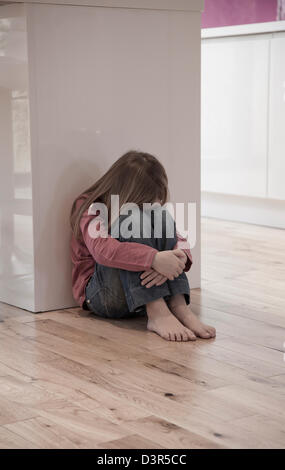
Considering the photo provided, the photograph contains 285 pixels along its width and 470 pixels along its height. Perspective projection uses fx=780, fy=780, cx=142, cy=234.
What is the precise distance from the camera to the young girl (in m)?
1.93

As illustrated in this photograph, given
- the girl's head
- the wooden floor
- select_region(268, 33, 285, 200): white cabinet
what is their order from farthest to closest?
select_region(268, 33, 285, 200): white cabinet, the girl's head, the wooden floor

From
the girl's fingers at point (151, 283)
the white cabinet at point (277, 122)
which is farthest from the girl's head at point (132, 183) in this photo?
the white cabinet at point (277, 122)

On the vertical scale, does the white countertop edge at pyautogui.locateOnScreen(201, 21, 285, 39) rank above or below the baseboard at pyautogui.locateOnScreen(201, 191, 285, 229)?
above

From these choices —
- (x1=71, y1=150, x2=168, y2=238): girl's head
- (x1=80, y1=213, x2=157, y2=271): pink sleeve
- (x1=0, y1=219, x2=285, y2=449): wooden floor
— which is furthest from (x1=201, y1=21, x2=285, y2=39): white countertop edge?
(x1=80, y1=213, x2=157, y2=271): pink sleeve

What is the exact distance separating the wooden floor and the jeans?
0.16 ft

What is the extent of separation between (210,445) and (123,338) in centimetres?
66

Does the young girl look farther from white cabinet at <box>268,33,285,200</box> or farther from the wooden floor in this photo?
white cabinet at <box>268,33,285,200</box>

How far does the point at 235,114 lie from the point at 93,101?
162 cm

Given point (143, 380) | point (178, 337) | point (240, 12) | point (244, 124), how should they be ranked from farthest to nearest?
point (240, 12) < point (244, 124) < point (178, 337) < point (143, 380)

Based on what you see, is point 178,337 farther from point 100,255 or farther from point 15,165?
point 15,165

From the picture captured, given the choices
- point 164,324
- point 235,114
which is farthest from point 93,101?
point 235,114

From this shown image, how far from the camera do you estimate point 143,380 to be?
1607 mm

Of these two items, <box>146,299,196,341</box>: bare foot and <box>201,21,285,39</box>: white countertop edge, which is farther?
<box>201,21,285,39</box>: white countertop edge

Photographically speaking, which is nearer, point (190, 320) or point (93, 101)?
point (190, 320)
